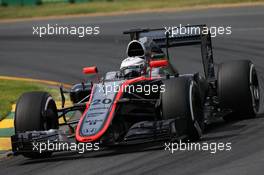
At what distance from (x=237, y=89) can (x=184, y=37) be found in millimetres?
1620

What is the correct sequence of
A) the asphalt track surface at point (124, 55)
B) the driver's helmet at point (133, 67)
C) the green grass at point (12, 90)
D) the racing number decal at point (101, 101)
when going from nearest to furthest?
the asphalt track surface at point (124, 55), the racing number decal at point (101, 101), the driver's helmet at point (133, 67), the green grass at point (12, 90)

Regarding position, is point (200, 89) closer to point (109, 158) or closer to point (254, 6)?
point (109, 158)

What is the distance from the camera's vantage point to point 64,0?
40.7 meters

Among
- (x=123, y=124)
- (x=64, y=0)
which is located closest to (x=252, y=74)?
(x=123, y=124)

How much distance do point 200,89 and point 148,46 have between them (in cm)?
115

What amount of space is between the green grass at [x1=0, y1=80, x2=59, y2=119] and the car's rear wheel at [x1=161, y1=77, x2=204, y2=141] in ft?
17.2

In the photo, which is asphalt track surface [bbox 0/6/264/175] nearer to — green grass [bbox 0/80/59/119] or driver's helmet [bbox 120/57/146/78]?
green grass [bbox 0/80/59/119]

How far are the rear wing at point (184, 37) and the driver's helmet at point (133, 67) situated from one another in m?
1.20

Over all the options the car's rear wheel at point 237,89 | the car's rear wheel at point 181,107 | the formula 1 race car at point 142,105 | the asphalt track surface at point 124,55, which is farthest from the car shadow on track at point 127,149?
the car's rear wheel at point 237,89

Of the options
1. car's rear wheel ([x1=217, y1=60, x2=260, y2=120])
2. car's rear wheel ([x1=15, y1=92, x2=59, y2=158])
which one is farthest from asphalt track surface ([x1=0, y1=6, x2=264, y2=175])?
car's rear wheel ([x1=15, y1=92, x2=59, y2=158])

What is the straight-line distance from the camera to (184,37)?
15.1 meters

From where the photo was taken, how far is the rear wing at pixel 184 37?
49.2 ft

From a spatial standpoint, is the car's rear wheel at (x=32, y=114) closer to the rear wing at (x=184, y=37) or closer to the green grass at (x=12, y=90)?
the rear wing at (x=184, y=37)

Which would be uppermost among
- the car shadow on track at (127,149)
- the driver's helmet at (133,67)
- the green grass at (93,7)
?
the green grass at (93,7)
